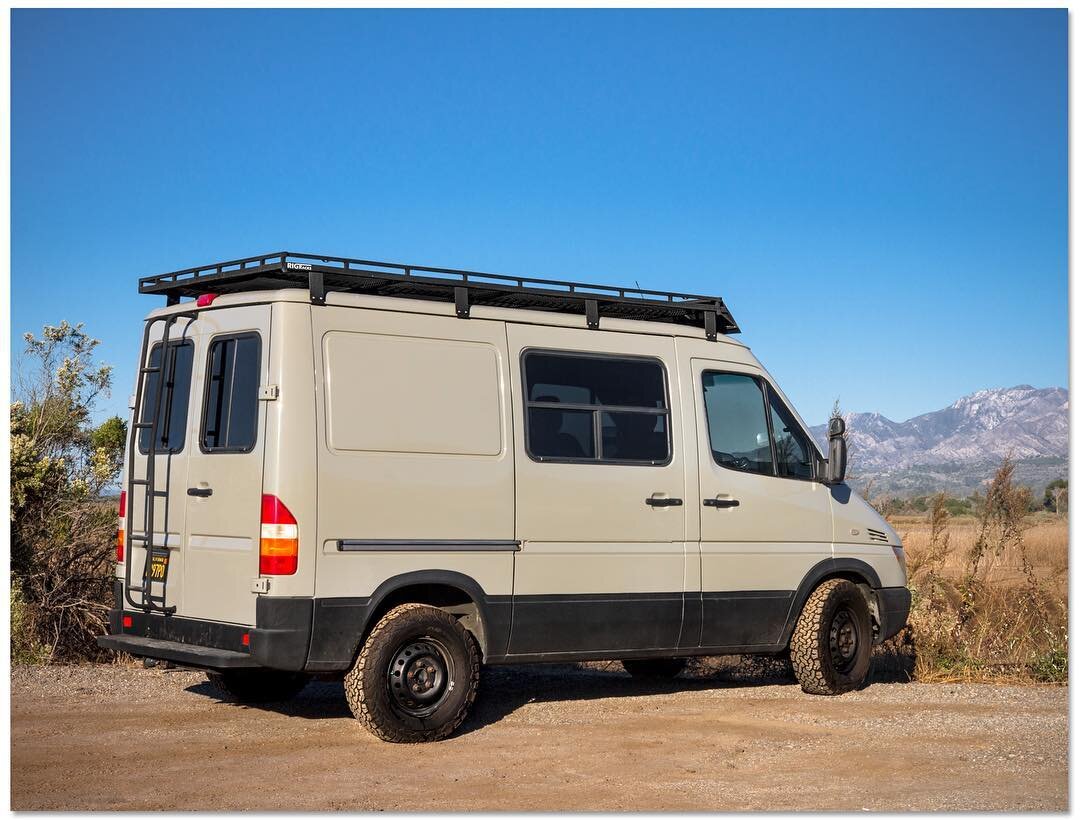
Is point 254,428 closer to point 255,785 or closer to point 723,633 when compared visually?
point 255,785

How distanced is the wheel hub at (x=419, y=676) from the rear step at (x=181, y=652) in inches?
35.4

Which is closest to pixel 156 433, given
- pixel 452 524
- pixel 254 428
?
pixel 254 428

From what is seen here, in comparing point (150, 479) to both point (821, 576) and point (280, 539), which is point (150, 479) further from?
point (821, 576)

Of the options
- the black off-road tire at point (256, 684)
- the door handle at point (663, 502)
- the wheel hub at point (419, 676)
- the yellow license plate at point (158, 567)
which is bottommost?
the black off-road tire at point (256, 684)

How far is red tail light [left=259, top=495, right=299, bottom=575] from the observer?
26.3ft

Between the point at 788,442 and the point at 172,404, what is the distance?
4527 millimetres

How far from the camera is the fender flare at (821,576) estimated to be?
33.7ft

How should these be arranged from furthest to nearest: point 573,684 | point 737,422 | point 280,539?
point 573,684
point 737,422
point 280,539

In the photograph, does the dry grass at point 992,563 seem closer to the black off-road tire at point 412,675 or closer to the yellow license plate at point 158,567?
the black off-road tire at point 412,675

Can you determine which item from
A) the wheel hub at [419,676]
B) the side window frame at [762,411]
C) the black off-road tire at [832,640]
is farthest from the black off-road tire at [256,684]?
the black off-road tire at [832,640]

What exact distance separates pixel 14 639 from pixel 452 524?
18.6ft

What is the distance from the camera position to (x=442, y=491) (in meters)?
8.59

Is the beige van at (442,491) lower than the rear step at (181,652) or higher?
higher

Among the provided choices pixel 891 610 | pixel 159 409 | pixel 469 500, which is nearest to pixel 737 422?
pixel 891 610
